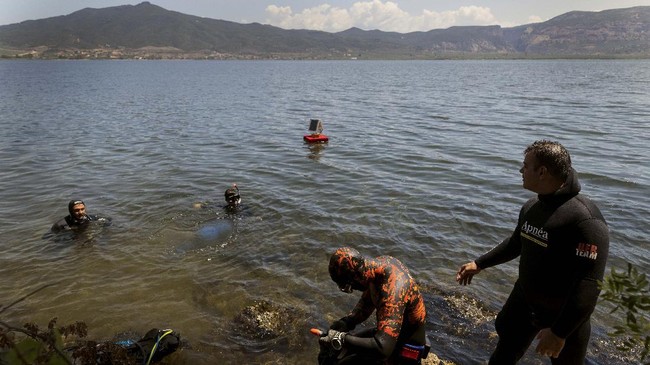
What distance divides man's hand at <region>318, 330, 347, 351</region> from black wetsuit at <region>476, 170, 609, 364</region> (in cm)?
180

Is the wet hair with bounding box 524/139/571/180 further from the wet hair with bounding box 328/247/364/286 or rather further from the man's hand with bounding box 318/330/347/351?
the man's hand with bounding box 318/330/347/351

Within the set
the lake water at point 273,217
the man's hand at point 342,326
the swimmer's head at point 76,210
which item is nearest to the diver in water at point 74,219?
the swimmer's head at point 76,210

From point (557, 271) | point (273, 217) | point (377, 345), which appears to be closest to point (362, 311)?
point (377, 345)

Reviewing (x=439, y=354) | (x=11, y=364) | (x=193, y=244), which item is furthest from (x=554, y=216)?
(x=193, y=244)

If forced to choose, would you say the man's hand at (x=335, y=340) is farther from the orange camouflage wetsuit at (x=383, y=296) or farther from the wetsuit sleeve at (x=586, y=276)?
the wetsuit sleeve at (x=586, y=276)

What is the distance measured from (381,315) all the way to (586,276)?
6.30 feet

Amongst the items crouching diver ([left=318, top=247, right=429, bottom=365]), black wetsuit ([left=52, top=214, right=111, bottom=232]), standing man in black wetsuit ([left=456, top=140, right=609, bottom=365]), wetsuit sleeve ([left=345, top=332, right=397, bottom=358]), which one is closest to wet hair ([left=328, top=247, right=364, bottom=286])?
crouching diver ([left=318, top=247, right=429, bottom=365])

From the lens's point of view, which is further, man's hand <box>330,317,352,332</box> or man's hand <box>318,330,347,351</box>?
man's hand <box>330,317,352,332</box>

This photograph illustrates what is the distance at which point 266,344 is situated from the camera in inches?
278

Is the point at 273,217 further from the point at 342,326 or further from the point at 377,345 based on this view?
the point at 377,345

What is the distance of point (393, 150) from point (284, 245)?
13.1 m

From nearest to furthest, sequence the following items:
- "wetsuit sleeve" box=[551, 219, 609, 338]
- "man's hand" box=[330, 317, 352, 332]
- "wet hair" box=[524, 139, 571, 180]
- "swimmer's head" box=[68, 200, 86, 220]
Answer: "wetsuit sleeve" box=[551, 219, 609, 338] < "wet hair" box=[524, 139, 571, 180] < "man's hand" box=[330, 317, 352, 332] < "swimmer's head" box=[68, 200, 86, 220]

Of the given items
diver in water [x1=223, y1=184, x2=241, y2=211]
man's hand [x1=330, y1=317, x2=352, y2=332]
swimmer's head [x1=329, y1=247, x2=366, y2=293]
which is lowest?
diver in water [x1=223, y1=184, x2=241, y2=211]

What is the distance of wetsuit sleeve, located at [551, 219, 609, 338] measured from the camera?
12.4 ft
